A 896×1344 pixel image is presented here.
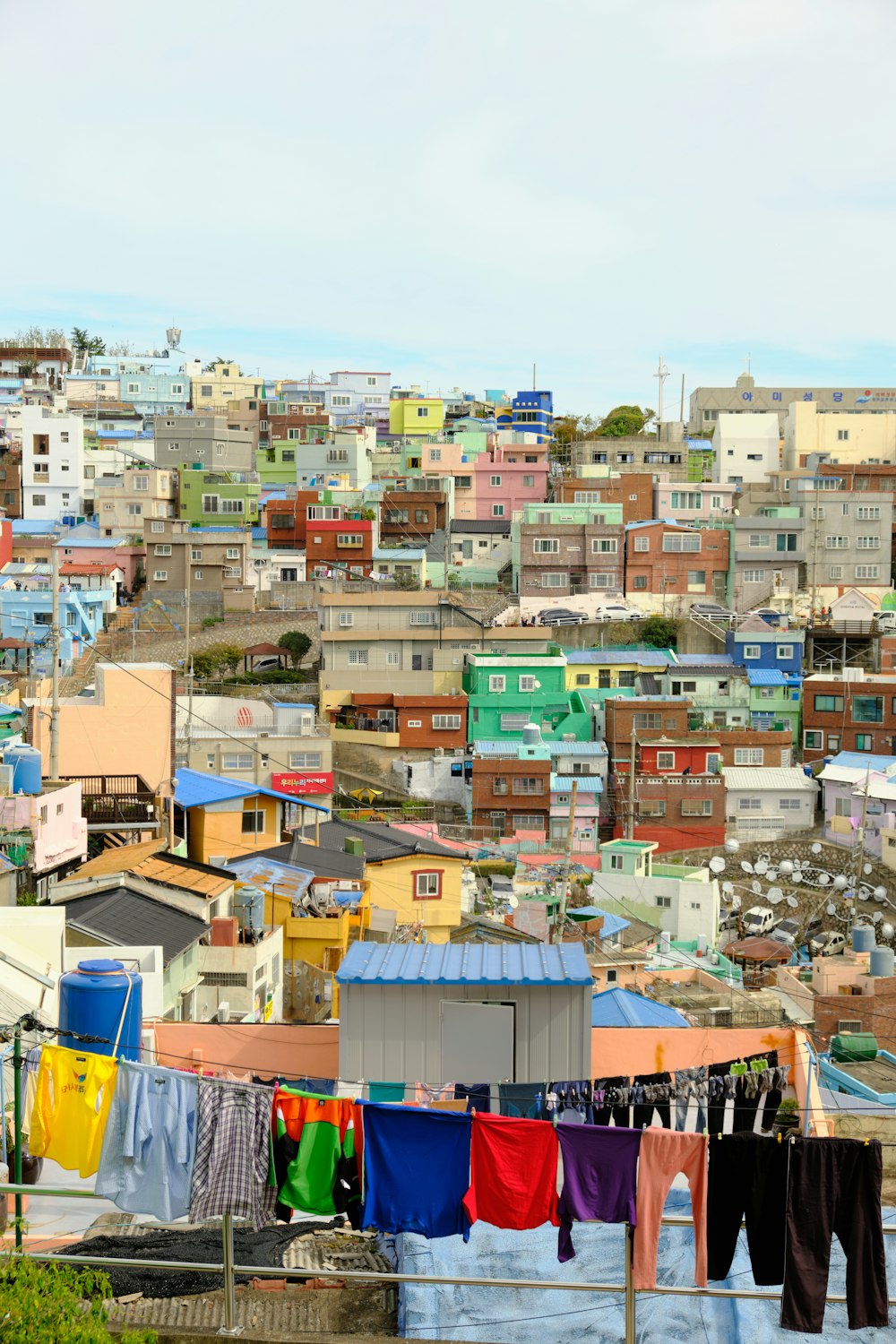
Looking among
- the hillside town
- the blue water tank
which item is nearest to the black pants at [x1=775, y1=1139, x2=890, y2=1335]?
the hillside town

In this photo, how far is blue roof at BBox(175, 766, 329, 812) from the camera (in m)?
24.2

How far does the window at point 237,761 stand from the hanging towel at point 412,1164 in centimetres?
2484

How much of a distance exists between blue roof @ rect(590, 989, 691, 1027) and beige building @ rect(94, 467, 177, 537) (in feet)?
129

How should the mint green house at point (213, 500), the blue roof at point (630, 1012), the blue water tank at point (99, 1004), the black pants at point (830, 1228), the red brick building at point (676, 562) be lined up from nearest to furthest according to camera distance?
the black pants at point (830, 1228)
the blue water tank at point (99, 1004)
the blue roof at point (630, 1012)
the red brick building at point (676, 562)
the mint green house at point (213, 500)

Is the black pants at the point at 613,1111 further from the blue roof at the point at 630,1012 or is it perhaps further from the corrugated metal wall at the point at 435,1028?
the blue roof at the point at 630,1012

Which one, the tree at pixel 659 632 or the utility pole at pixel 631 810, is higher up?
the tree at pixel 659 632

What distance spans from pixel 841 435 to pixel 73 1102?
2000 inches

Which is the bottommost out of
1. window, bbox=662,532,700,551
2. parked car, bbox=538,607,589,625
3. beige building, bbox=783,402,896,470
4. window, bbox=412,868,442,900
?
window, bbox=412,868,442,900

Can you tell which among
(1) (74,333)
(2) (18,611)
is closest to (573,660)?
(2) (18,611)

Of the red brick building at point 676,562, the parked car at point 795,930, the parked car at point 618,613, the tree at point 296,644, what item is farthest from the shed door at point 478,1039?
the red brick building at point 676,562

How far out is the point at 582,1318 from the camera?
8.08 metres

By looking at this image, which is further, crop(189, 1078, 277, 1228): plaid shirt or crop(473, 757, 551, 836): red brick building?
crop(473, 757, 551, 836): red brick building

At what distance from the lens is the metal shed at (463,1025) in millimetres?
10320

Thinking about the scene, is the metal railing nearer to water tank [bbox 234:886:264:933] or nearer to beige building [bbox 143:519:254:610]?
water tank [bbox 234:886:264:933]
